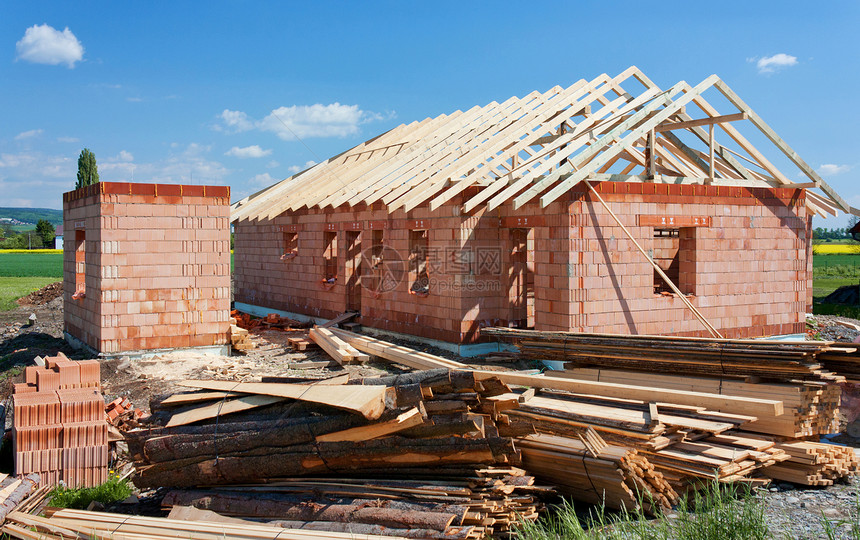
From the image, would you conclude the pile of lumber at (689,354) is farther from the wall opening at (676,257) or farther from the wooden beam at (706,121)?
the wooden beam at (706,121)

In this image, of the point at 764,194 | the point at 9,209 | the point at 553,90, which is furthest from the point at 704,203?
the point at 9,209

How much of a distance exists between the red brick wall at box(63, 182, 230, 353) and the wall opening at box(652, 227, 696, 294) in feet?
25.1

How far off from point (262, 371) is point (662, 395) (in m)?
6.29

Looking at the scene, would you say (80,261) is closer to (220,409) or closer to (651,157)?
(220,409)

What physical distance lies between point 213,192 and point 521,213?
5.13 m

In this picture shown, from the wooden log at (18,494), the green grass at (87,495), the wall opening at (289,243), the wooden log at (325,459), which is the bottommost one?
the green grass at (87,495)

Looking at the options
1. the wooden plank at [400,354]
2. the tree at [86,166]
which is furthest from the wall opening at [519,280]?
the tree at [86,166]

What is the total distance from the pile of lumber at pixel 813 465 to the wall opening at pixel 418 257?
24.5 ft

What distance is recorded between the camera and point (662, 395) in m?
6.46

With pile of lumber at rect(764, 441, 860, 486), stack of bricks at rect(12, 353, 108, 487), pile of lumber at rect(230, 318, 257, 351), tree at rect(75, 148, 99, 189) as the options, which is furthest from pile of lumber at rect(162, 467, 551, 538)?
tree at rect(75, 148, 99, 189)

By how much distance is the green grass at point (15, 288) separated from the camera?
2385 centimetres

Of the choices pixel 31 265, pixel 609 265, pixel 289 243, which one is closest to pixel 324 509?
pixel 609 265

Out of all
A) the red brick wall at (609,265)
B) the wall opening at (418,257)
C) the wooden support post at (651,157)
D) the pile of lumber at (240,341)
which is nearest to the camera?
the red brick wall at (609,265)

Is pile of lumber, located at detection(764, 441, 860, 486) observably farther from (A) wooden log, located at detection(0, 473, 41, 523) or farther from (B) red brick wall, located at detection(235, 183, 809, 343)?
(A) wooden log, located at detection(0, 473, 41, 523)
